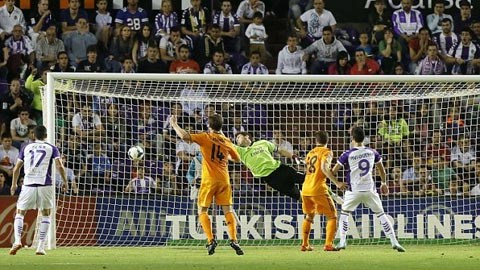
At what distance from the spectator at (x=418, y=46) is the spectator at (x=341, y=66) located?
4.81 ft

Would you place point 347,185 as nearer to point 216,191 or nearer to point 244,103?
point 216,191

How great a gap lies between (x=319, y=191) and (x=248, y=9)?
28.0 feet

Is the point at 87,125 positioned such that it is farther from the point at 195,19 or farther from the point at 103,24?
the point at 195,19

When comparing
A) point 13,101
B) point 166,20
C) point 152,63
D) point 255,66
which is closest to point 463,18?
point 255,66

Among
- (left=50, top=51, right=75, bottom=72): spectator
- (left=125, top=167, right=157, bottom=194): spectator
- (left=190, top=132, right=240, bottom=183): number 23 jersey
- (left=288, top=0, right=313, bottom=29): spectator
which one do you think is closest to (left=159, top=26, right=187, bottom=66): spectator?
(left=50, top=51, right=75, bottom=72): spectator

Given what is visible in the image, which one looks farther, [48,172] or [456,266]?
[48,172]

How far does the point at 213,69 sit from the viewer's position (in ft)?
80.3

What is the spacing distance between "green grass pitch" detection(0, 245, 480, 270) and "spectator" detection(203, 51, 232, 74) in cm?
562

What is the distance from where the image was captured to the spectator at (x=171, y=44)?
24906mm

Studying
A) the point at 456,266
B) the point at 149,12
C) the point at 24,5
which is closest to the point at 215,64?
the point at 149,12

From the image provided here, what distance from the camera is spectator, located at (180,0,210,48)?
25.5 m

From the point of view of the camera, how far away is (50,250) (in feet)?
60.5

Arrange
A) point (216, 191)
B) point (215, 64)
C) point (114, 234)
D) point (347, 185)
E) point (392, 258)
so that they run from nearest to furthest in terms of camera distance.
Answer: point (392, 258) → point (216, 191) → point (347, 185) → point (114, 234) → point (215, 64)

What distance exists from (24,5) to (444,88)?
30.6 feet
